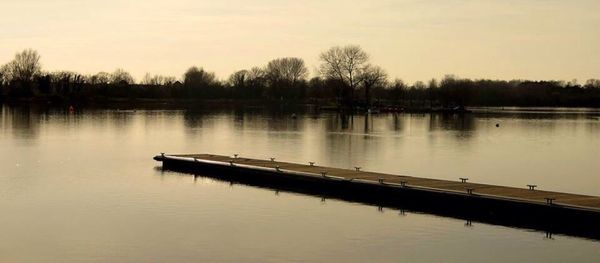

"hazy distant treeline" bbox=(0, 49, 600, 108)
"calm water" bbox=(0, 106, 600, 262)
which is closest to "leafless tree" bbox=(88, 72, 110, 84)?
"hazy distant treeline" bbox=(0, 49, 600, 108)

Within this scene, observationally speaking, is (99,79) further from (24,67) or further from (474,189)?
(474,189)

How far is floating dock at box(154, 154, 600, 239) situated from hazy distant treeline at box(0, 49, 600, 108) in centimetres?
8520

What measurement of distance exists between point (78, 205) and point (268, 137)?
24.7m

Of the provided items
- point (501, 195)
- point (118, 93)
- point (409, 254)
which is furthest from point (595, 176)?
point (118, 93)

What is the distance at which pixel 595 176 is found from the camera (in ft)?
89.6

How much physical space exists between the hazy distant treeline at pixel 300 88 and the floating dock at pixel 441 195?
280 feet

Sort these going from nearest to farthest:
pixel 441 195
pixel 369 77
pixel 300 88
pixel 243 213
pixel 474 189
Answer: pixel 243 213, pixel 441 195, pixel 474 189, pixel 369 77, pixel 300 88

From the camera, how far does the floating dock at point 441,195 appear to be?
17641 mm

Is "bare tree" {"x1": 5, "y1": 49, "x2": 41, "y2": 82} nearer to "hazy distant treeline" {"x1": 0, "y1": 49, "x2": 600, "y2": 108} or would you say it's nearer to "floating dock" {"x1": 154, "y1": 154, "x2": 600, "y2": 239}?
"hazy distant treeline" {"x1": 0, "y1": 49, "x2": 600, "y2": 108}

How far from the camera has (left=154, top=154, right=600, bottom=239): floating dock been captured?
17641mm

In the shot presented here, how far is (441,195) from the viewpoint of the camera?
1998 cm

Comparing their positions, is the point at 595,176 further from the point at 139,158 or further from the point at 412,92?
the point at 412,92

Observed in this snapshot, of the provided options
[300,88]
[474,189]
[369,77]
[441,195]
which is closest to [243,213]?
[441,195]

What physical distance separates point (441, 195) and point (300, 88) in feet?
444
